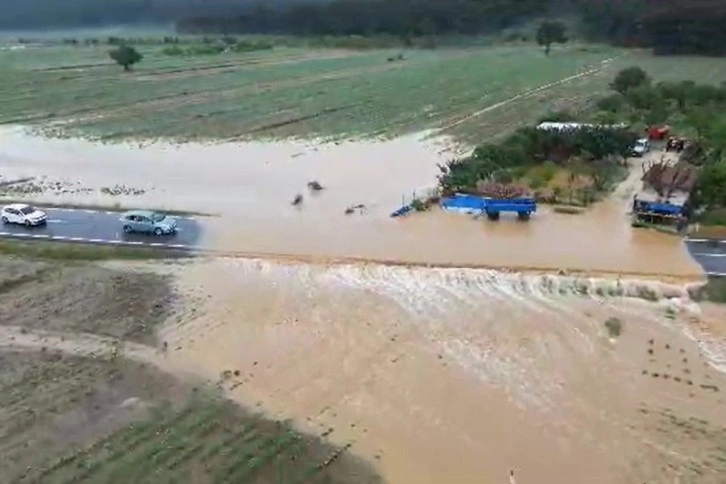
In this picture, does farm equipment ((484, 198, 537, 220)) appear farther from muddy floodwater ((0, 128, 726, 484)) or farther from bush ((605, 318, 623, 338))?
bush ((605, 318, 623, 338))

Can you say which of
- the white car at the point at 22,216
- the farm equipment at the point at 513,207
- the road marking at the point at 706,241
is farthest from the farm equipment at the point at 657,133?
the white car at the point at 22,216

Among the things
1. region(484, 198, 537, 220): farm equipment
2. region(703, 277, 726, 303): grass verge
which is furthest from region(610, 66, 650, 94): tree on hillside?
region(703, 277, 726, 303): grass verge

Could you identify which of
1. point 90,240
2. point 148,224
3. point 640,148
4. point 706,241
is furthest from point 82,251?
point 640,148

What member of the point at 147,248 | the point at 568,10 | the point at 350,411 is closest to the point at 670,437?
the point at 350,411

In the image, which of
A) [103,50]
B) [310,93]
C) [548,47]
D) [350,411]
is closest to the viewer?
[350,411]

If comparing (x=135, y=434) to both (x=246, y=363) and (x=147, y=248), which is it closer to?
(x=246, y=363)
